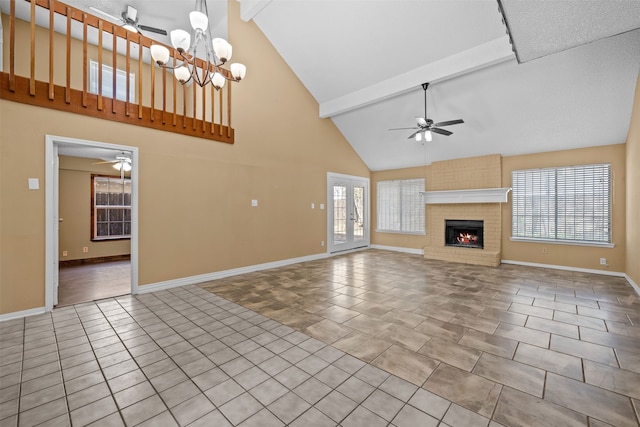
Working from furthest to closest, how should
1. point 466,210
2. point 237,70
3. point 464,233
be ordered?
point 464,233, point 466,210, point 237,70

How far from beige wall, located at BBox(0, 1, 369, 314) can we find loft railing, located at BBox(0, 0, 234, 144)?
0.16 m

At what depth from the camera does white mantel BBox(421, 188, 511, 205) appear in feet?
19.4

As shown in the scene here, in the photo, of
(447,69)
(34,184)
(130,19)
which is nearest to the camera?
(34,184)

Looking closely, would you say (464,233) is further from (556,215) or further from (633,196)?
(633,196)

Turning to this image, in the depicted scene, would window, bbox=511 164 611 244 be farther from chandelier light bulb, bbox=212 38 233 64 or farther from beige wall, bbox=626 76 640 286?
chandelier light bulb, bbox=212 38 233 64

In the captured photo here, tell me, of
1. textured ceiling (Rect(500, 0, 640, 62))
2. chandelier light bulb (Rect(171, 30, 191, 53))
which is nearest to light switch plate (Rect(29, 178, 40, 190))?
chandelier light bulb (Rect(171, 30, 191, 53))

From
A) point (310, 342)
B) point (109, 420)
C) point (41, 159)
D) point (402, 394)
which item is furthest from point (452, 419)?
point (41, 159)

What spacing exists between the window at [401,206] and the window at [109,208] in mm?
7038

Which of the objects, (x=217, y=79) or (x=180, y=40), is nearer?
(x=180, y=40)

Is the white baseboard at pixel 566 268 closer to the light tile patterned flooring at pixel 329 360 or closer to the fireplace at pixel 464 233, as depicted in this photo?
the fireplace at pixel 464 233

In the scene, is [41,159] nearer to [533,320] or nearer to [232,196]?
[232,196]

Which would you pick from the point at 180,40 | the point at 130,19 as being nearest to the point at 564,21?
the point at 180,40

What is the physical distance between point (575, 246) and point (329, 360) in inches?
232

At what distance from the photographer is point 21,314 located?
10.3ft
